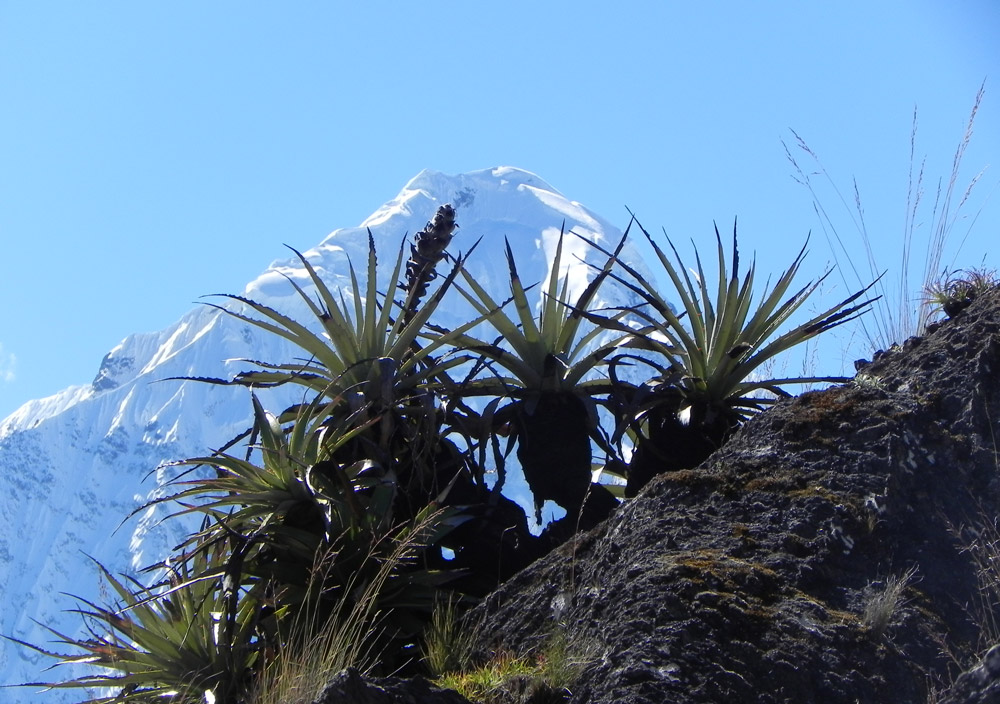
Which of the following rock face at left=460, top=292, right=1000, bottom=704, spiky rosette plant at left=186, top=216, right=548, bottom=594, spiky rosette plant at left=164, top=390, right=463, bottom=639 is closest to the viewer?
rock face at left=460, top=292, right=1000, bottom=704

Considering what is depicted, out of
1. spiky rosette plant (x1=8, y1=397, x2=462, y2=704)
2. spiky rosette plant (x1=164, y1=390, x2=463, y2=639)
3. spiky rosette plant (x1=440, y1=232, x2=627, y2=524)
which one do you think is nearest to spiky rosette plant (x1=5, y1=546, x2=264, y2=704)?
spiky rosette plant (x1=8, y1=397, x2=462, y2=704)

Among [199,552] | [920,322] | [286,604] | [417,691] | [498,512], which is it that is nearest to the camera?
[417,691]

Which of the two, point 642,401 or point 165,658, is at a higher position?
point 642,401

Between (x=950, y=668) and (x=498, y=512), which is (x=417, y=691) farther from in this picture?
(x=498, y=512)

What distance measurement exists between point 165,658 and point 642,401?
9.47 feet

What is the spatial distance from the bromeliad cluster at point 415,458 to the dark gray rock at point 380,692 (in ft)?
4.52

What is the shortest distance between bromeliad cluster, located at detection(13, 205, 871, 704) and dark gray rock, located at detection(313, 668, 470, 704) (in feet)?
4.52

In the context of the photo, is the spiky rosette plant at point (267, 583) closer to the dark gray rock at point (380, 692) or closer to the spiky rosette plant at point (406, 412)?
the spiky rosette plant at point (406, 412)

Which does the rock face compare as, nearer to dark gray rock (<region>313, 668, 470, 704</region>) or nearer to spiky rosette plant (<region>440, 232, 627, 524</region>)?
dark gray rock (<region>313, 668, 470, 704</region>)

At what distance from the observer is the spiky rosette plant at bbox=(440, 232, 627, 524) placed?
658 cm

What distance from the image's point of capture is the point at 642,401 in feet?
21.4

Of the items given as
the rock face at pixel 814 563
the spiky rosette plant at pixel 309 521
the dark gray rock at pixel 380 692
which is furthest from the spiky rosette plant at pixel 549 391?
the dark gray rock at pixel 380 692

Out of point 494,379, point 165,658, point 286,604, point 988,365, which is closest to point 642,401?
point 494,379

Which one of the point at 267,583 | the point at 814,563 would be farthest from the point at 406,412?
the point at 814,563
